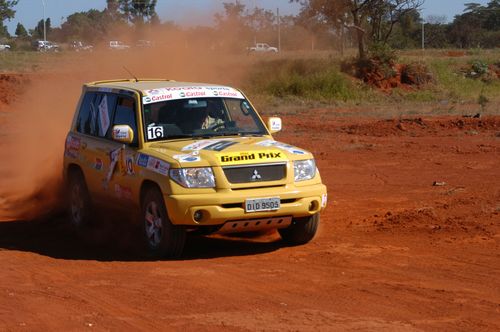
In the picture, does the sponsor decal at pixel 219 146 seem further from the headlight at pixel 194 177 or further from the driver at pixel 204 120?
the driver at pixel 204 120

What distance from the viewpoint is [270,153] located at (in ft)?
29.2

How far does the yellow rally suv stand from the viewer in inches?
339

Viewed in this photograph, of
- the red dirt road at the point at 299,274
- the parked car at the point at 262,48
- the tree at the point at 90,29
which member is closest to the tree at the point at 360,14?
the parked car at the point at 262,48

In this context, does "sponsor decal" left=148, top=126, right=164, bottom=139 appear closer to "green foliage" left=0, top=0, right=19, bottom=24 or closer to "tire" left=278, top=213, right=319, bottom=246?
"tire" left=278, top=213, right=319, bottom=246

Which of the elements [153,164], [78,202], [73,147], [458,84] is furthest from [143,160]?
[458,84]

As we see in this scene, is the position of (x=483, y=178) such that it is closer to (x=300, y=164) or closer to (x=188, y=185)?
(x=300, y=164)

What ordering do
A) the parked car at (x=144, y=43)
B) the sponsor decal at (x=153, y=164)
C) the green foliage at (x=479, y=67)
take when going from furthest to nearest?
the green foliage at (x=479, y=67) → the parked car at (x=144, y=43) → the sponsor decal at (x=153, y=164)

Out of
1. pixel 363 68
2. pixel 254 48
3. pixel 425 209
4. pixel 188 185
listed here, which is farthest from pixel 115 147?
pixel 363 68

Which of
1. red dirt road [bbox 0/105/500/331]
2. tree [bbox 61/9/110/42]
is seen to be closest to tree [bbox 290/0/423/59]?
tree [bbox 61/9/110/42]

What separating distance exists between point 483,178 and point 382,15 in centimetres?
2800

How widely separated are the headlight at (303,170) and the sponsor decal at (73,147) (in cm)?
324

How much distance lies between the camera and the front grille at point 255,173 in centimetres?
869

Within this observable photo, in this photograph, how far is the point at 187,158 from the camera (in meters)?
8.67

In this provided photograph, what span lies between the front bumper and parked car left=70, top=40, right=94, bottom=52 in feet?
61.1
